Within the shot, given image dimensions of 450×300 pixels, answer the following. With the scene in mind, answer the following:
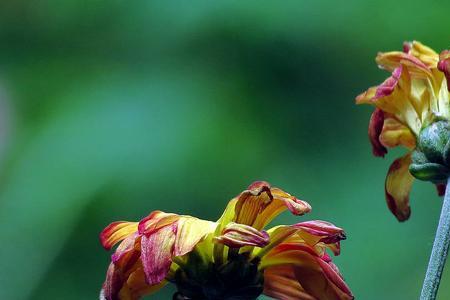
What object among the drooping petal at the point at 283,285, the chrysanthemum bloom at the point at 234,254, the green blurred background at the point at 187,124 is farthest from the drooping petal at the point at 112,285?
the green blurred background at the point at 187,124

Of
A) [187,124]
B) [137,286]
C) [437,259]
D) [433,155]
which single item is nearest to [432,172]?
[433,155]

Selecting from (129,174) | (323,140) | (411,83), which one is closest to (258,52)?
(323,140)

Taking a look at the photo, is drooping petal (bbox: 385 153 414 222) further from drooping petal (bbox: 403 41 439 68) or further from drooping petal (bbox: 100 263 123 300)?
drooping petal (bbox: 100 263 123 300)

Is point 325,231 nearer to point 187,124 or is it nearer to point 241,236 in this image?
point 241,236

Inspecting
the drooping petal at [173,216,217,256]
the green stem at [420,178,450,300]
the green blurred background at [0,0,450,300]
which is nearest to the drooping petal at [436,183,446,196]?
the green stem at [420,178,450,300]

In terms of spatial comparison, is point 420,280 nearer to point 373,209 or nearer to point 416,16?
point 373,209

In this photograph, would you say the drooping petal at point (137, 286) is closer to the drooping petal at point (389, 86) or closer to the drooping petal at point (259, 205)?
the drooping petal at point (259, 205)
